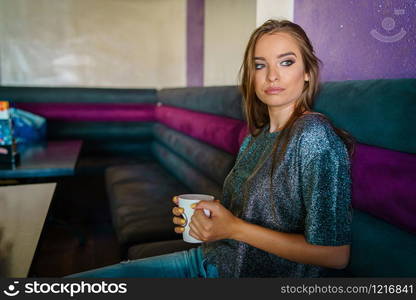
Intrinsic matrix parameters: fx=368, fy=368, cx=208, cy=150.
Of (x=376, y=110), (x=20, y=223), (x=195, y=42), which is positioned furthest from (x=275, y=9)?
(x=195, y=42)

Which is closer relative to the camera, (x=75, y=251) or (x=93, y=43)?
(x=75, y=251)

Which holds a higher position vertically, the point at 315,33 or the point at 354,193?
the point at 315,33

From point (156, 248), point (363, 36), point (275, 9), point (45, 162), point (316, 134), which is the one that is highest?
point (275, 9)

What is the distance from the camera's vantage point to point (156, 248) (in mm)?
1460

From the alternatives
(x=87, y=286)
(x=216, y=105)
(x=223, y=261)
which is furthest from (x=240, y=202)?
(x=216, y=105)

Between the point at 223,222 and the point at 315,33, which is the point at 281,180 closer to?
the point at 223,222

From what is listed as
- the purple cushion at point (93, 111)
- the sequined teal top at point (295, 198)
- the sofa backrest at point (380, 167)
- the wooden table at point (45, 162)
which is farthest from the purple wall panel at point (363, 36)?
the purple cushion at point (93, 111)

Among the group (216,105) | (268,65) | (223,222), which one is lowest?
(223,222)

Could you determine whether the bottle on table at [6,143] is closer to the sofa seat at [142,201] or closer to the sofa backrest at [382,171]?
the sofa seat at [142,201]

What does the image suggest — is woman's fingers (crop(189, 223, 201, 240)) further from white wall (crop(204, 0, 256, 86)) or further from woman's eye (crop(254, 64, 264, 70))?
white wall (crop(204, 0, 256, 86))

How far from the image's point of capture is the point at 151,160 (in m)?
3.50

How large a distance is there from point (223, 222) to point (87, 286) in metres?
0.34

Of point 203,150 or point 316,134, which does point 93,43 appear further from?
point 316,134

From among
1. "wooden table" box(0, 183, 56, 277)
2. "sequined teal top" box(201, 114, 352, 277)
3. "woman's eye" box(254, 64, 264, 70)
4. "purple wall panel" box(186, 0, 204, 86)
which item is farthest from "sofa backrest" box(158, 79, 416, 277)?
"purple wall panel" box(186, 0, 204, 86)
